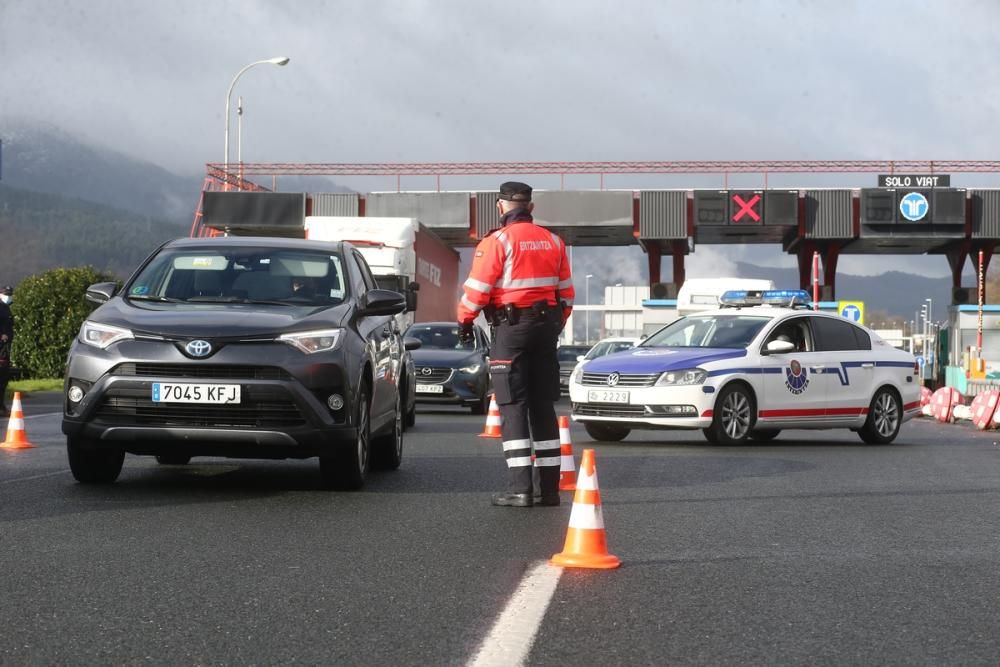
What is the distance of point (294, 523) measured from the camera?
825 centimetres

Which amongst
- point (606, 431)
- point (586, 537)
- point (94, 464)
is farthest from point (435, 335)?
point (586, 537)

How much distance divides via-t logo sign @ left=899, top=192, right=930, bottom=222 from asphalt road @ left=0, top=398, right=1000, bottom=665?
39957 mm

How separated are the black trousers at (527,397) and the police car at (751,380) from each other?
21.4ft

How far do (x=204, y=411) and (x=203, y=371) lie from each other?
0.79 ft

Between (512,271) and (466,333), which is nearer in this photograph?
(512,271)

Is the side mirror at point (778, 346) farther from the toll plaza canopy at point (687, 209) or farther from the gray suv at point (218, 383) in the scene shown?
the toll plaza canopy at point (687, 209)


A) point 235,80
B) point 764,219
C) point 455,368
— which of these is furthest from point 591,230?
point 455,368

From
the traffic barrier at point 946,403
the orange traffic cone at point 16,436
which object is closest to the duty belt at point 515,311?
the orange traffic cone at point 16,436

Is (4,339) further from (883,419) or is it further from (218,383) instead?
(218,383)

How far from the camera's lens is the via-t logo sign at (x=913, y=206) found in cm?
5012

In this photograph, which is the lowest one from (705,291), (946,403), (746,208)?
(946,403)

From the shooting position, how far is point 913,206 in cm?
5044

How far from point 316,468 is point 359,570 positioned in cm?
557

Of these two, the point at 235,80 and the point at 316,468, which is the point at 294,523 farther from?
the point at 235,80
